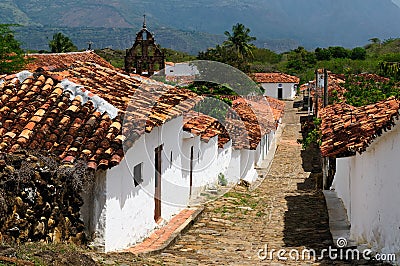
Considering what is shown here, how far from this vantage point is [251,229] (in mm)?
12734

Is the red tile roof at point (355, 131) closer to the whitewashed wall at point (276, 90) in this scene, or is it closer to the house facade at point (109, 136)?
the house facade at point (109, 136)

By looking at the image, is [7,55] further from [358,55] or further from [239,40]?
[358,55]

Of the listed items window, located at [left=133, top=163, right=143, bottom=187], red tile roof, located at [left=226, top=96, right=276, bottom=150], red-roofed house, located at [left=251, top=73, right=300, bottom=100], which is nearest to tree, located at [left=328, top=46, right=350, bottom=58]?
red-roofed house, located at [left=251, top=73, right=300, bottom=100]

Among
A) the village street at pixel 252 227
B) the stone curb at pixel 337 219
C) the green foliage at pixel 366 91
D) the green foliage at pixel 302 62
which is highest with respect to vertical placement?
the green foliage at pixel 302 62

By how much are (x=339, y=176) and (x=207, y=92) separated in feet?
42.8

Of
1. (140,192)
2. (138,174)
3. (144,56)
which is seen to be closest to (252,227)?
(140,192)

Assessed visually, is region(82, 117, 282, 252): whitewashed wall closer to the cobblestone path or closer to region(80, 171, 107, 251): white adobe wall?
region(80, 171, 107, 251): white adobe wall

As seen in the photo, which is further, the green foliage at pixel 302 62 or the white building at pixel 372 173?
the green foliage at pixel 302 62

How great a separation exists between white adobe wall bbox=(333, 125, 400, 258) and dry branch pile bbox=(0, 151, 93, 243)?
13.8 ft

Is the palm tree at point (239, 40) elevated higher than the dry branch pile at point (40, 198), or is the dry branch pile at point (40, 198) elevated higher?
the palm tree at point (239, 40)

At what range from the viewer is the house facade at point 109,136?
28.9 ft

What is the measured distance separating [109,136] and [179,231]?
3068 millimetres

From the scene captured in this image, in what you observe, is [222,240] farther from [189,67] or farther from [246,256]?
[189,67]

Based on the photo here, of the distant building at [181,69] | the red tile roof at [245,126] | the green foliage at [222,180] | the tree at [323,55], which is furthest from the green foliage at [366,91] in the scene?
the tree at [323,55]
